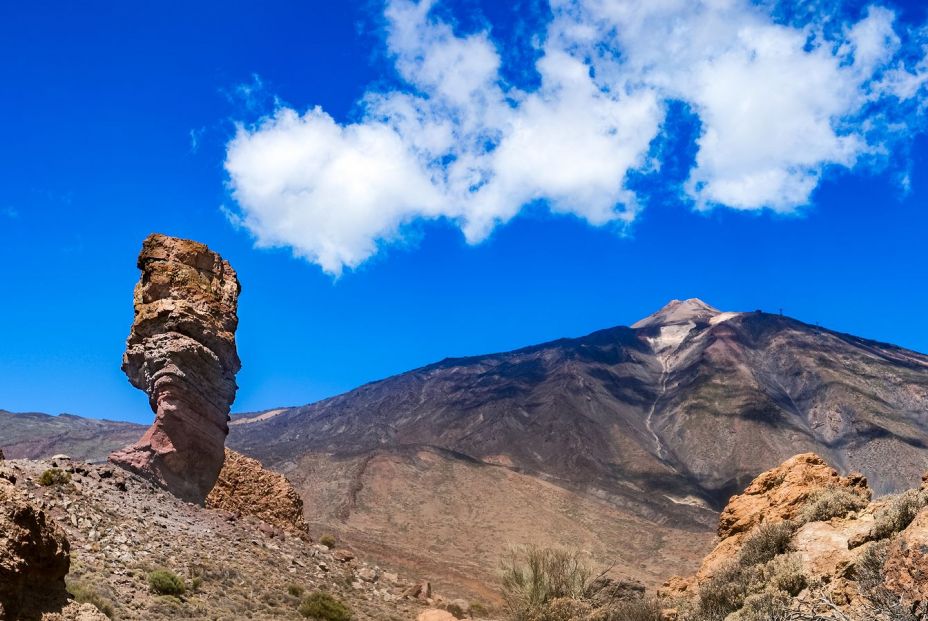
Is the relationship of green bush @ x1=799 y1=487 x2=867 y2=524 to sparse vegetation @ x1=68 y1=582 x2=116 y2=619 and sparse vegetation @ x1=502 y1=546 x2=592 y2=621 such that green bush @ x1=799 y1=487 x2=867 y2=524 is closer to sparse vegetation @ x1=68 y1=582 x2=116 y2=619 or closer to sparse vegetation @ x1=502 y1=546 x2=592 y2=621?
sparse vegetation @ x1=502 y1=546 x2=592 y2=621

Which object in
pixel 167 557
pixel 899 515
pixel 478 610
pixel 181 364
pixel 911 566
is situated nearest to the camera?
pixel 911 566

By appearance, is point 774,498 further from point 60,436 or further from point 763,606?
point 60,436

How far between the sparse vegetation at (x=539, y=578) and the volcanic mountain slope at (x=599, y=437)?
2121 centimetres

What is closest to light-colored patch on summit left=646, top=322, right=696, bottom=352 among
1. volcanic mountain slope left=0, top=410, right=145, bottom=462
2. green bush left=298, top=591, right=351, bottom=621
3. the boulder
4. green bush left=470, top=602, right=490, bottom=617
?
volcanic mountain slope left=0, top=410, right=145, bottom=462

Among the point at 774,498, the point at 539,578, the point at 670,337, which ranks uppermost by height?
the point at 670,337

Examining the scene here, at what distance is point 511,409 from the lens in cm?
9481

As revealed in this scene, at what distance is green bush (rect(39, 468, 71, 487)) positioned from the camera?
12453 millimetres

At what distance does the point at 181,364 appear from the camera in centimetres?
1552

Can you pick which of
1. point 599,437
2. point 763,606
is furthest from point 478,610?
A: point 599,437

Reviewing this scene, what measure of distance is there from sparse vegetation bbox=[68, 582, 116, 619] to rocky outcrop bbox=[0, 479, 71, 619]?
399cm

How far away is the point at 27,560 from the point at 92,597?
4748 millimetres

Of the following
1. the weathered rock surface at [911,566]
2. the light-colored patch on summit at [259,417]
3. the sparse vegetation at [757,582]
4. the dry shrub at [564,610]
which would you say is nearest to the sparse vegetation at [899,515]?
the weathered rock surface at [911,566]

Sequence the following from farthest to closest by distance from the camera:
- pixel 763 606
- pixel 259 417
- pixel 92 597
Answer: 1. pixel 259 417
2. pixel 92 597
3. pixel 763 606

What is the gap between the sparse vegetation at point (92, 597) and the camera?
9062 millimetres
